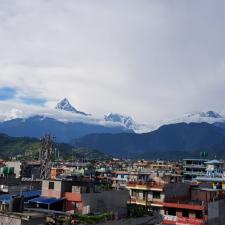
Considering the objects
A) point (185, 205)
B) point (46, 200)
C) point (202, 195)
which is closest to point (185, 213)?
point (185, 205)

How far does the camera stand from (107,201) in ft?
Result: 143

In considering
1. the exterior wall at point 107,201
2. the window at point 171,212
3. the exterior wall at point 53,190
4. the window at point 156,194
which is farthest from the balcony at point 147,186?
the exterior wall at point 53,190

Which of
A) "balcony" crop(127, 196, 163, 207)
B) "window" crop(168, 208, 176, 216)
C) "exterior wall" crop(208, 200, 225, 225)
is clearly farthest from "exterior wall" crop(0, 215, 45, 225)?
"balcony" crop(127, 196, 163, 207)

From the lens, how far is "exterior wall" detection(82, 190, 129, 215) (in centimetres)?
4156

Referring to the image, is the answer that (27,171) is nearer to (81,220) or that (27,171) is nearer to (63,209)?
(63,209)

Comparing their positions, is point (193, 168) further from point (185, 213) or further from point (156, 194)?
point (185, 213)

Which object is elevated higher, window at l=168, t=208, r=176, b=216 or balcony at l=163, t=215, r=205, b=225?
window at l=168, t=208, r=176, b=216

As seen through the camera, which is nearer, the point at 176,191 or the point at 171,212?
the point at 171,212

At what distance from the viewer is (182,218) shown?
5069 centimetres

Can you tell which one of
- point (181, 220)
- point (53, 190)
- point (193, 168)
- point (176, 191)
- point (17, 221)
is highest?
point (193, 168)

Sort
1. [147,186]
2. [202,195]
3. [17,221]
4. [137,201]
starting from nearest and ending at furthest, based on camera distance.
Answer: [17,221] < [202,195] < [147,186] < [137,201]

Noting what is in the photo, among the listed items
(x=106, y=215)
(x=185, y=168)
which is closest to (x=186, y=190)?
(x=106, y=215)

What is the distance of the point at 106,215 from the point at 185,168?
99.6 metres

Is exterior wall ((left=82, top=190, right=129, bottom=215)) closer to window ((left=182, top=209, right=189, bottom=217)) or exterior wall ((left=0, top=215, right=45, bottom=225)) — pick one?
exterior wall ((left=0, top=215, right=45, bottom=225))
